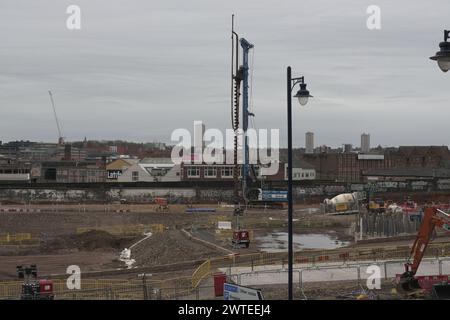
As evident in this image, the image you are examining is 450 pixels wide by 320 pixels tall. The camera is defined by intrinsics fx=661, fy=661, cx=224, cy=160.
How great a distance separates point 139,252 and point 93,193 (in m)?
45.9

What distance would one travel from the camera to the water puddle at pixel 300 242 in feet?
137

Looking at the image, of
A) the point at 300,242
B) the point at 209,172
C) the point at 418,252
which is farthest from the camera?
the point at 209,172

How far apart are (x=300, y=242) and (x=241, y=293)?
35573 mm

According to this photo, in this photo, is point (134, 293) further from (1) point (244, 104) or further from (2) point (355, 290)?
(1) point (244, 104)

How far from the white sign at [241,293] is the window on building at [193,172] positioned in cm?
8634


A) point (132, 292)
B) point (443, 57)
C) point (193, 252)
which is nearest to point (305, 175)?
point (193, 252)

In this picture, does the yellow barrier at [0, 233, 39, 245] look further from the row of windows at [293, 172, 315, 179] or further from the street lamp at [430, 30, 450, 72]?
the row of windows at [293, 172, 315, 179]

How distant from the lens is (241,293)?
34.7 ft

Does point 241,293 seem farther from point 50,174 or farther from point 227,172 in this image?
point 50,174

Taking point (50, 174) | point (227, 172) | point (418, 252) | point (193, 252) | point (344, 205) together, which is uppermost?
point (227, 172)

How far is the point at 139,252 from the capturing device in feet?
143

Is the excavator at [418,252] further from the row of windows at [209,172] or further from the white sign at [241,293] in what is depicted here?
the row of windows at [209,172]
